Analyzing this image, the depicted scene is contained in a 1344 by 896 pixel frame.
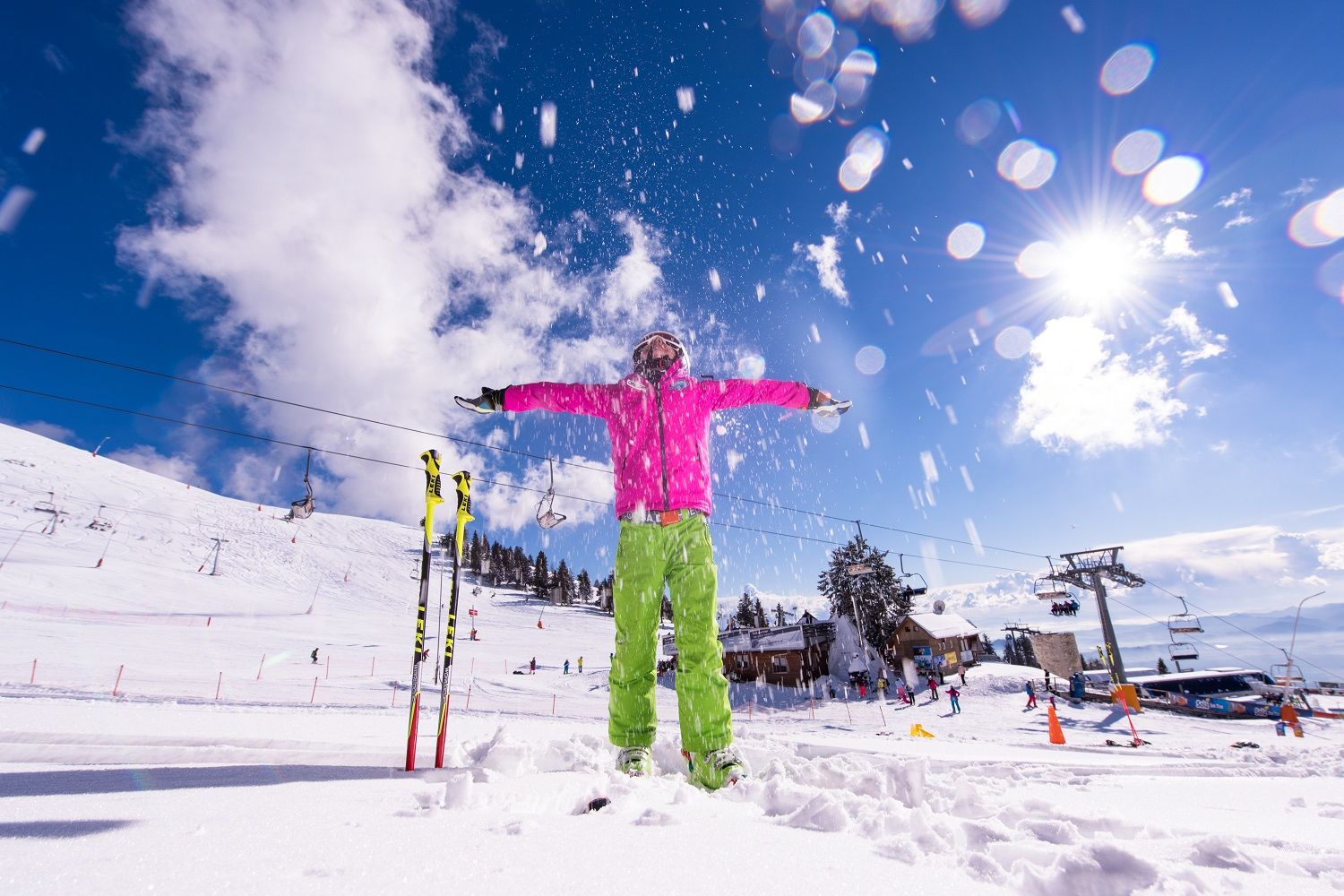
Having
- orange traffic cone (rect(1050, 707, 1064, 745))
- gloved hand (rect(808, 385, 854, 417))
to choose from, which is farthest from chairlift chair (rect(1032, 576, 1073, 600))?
gloved hand (rect(808, 385, 854, 417))

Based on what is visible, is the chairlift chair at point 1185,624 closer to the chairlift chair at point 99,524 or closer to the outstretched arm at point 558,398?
the outstretched arm at point 558,398

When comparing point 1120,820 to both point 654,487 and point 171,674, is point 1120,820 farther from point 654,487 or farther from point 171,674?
point 171,674

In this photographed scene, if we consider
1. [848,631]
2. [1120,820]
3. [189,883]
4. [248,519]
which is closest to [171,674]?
[189,883]

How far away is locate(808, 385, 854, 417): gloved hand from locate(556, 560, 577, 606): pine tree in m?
78.2

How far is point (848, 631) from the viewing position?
3197 cm

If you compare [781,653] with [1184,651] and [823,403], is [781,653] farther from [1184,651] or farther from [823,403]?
[823,403]

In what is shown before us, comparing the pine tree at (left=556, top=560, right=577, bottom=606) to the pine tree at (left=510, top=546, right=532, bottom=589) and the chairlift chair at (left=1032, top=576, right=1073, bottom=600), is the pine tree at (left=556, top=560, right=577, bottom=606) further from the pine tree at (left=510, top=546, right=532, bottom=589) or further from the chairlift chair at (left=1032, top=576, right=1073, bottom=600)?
the chairlift chair at (left=1032, top=576, right=1073, bottom=600)

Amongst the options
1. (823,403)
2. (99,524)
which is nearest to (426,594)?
(823,403)

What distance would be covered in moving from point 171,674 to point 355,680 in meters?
5.51

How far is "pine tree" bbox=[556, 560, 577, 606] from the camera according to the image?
260ft

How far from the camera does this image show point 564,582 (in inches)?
3199

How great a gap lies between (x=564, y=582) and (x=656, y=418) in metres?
81.7

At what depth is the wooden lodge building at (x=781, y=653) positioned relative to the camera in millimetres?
31516

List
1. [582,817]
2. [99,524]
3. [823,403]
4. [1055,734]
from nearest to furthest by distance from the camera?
[582,817], [823,403], [1055,734], [99,524]
